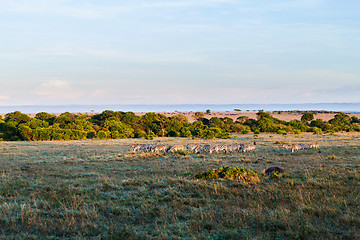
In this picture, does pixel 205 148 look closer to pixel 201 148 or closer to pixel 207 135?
pixel 201 148

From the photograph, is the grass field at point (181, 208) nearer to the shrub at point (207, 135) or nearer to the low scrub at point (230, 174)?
the low scrub at point (230, 174)

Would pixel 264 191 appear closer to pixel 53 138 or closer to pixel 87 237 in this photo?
pixel 87 237

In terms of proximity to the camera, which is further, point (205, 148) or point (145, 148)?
point (145, 148)

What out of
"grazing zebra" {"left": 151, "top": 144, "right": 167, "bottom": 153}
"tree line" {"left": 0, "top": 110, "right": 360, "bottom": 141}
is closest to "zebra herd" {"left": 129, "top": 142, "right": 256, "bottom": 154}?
"grazing zebra" {"left": 151, "top": 144, "right": 167, "bottom": 153}

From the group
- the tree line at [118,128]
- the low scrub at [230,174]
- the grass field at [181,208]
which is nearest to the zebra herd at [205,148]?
the low scrub at [230,174]

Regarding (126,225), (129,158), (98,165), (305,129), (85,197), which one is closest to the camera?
(126,225)

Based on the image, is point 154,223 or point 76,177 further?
point 76,177

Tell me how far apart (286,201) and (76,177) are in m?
8.71

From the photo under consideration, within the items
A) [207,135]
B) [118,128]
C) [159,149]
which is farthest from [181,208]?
[118,128]

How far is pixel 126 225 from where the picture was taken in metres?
6.52

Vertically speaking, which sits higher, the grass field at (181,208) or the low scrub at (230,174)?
the low scrub at (230,174)

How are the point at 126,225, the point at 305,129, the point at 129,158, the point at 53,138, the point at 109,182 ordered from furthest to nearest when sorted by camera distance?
the point at 305,129, the point at 53,138, the point at 129,158, the point at 109,182, the point at 126,225

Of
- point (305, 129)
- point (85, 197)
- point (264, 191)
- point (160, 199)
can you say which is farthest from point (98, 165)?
point (305, 129)

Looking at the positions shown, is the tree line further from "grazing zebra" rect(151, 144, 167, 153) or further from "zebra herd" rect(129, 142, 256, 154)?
"grazing zebra" rect(151, 144, 167, 153)
